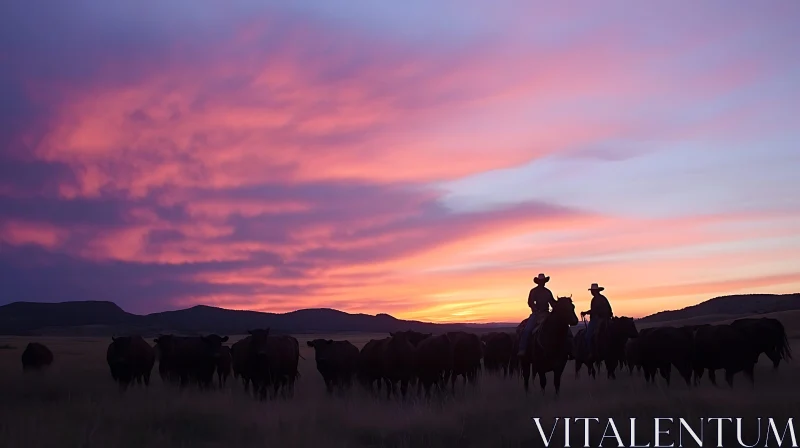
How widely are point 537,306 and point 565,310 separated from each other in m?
1.57

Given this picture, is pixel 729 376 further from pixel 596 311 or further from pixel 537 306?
pixel 537 306

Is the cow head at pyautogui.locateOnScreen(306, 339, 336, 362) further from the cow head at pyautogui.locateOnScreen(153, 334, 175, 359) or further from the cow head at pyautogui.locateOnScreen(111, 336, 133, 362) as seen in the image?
the cow head at pyautogui.locateOnScreen(111, 336, 133, 362)

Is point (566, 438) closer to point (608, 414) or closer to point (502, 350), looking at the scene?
point (608, 414)

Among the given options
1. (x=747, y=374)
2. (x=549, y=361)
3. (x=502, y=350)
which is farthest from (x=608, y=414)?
(x=502, y=350)

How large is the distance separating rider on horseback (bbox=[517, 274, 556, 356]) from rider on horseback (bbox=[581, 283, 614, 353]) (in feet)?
8.11

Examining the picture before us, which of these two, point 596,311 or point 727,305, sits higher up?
point 727,305

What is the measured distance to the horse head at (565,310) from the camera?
53.6 feet

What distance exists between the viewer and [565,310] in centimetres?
1642

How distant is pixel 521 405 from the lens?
14539 millimetres

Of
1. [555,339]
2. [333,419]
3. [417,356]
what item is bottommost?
[333,419]

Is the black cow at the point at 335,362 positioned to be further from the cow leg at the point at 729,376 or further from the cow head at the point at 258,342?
the cow leg at the point at 729,376

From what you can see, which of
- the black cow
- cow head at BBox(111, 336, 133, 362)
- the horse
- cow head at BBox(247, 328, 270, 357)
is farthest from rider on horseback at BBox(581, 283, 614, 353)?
cow head at BBox(111, 336, 133, 362)

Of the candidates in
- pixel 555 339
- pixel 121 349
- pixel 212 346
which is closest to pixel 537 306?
pixel 555 339

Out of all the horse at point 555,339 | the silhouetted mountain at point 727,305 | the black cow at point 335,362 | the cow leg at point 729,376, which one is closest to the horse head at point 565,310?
the horse at point 555,339
